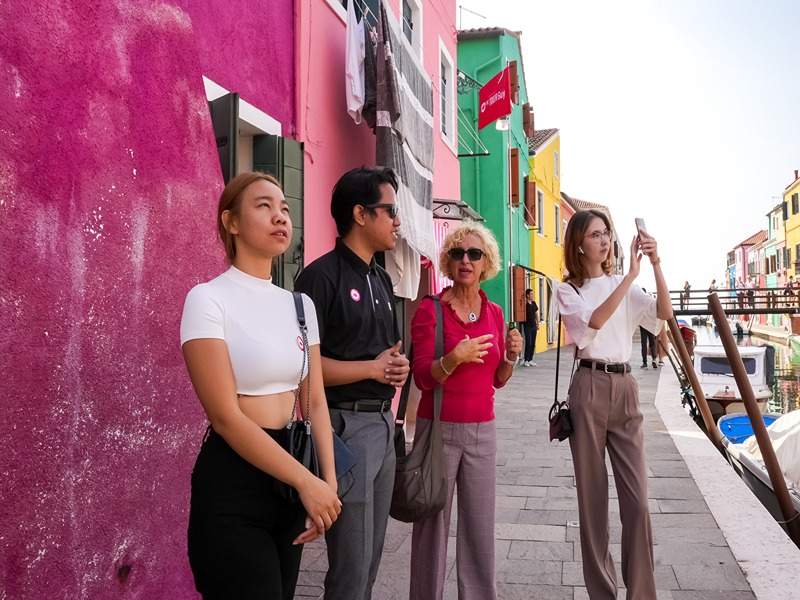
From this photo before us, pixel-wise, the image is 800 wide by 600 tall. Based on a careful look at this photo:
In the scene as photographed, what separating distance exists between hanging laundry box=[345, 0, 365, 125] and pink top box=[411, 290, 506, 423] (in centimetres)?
392

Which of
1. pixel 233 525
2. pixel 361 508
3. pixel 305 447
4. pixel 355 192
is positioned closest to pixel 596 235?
Result: pixel 355 192

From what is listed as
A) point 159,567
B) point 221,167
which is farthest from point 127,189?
point 159,567

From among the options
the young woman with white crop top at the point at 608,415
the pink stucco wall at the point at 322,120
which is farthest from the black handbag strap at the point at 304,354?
the pink stucco wall at the point at 322,120

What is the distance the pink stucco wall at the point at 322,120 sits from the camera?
5926mm

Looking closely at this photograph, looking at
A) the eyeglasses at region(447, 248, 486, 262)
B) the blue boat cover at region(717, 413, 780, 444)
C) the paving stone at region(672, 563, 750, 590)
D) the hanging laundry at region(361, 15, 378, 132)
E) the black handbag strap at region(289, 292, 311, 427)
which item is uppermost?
the hanging laundry at region(361, 15, 378, 132)

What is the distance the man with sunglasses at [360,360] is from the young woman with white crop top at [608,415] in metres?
1.22

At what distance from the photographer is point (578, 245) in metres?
3.71

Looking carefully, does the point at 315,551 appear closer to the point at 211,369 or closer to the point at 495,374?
the point at 495,374

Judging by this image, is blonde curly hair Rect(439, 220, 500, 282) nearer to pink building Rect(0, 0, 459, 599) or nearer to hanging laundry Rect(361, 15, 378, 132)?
pink building Rect(0, 0, 459, 599)

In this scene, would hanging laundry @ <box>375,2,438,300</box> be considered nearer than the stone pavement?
No

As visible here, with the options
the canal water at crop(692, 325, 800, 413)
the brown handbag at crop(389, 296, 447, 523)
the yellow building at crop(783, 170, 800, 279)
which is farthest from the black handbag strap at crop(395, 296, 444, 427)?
the yellow building at crop(783, 170, 800, 279)

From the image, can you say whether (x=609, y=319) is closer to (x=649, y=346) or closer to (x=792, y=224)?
(x=649, y=346)

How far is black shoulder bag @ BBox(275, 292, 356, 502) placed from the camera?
1951mm

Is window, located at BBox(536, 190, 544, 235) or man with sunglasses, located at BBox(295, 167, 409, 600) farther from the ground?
window, located at BBox(536, 190, 544, 235)
